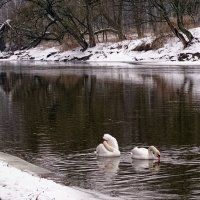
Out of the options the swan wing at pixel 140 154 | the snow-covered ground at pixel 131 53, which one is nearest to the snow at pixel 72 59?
the snow-covered ground at pixel 131 53

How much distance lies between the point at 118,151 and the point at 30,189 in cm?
528

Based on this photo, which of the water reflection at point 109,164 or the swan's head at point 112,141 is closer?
the water reflection at point 109,164

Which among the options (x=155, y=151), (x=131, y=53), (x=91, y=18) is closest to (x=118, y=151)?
(x=155, y=151)

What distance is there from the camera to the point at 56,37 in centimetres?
8662

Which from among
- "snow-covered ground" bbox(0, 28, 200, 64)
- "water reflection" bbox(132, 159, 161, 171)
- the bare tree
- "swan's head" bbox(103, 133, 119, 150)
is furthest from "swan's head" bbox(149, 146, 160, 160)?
the bare tree

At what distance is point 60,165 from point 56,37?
243ft

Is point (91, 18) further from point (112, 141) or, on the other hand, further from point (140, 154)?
point (140, 154)

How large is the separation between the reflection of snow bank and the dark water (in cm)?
100

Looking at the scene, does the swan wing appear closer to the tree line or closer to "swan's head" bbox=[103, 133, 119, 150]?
"swan's head" bbox=[103, 133, 119, 150]

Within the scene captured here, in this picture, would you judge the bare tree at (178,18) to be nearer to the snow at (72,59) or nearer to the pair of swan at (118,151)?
the snow at (72,59)

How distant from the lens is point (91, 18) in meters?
76.8

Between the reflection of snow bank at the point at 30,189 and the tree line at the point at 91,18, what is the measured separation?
52377 millimetres

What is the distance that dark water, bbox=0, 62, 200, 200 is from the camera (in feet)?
38.8

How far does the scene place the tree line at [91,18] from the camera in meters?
65.1
